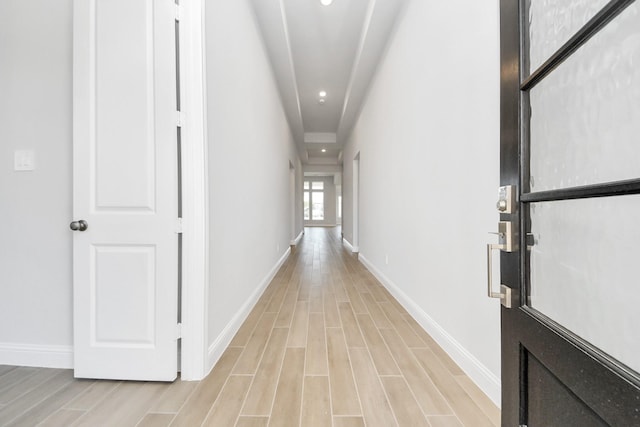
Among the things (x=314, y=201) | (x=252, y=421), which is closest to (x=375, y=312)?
(x=252, y=421)

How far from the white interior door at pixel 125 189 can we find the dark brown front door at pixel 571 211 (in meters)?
1.57

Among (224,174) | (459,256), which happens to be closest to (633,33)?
(459,256)

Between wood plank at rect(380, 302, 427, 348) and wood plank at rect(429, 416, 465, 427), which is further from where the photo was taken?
wood plank at rect(380, 302, 427, 348)

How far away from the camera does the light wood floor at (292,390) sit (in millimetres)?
1287

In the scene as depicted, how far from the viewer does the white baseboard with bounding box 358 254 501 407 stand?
4.57ft

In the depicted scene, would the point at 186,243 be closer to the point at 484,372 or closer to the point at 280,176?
the point at 484,372

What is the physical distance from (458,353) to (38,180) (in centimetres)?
280

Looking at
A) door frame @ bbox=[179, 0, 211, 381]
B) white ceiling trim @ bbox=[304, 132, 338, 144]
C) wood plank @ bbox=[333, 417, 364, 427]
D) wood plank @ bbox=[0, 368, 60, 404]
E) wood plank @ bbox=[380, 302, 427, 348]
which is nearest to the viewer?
wood plank @ bbox=[333, 417, 364, 427]

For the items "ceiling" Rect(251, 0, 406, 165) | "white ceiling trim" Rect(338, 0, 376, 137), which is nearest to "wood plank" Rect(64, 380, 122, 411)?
"ceiling" Rect(251, 0, 406, 165)

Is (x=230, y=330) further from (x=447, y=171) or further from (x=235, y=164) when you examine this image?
(x=447, y=171)

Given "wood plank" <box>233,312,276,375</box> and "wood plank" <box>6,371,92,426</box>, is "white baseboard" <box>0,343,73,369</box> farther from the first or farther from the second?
"wood plank" <box>233,312,276,375</box>

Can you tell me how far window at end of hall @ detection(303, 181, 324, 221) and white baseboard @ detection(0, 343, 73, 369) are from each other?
13.0m

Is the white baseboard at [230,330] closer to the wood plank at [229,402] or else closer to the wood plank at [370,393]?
the wood plank at [229,402]

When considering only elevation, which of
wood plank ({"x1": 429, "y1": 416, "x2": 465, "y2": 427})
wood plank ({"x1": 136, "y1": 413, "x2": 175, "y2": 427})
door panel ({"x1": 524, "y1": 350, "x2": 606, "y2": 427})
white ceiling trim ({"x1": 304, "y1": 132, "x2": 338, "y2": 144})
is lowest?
wood plank ({"x1": 429, "y1": 416, "x2": 465, "y2": 427})
